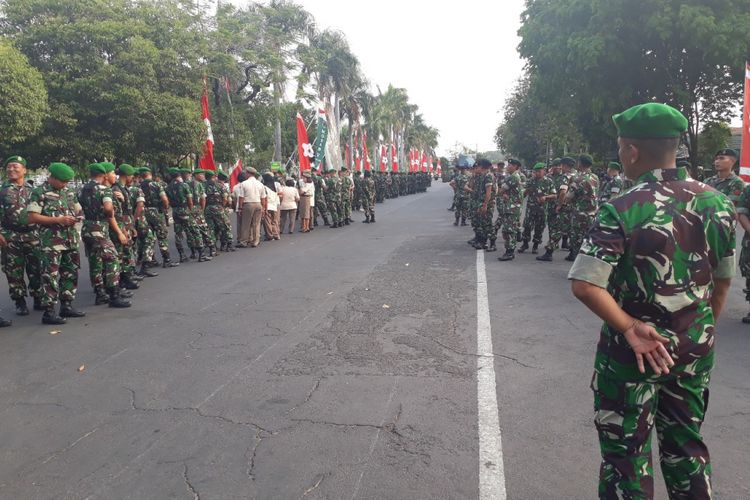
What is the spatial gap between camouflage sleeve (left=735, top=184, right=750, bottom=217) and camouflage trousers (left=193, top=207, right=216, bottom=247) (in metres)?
8.81

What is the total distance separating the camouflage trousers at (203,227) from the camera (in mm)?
10969

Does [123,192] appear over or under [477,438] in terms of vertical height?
over

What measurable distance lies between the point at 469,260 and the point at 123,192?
570 cm

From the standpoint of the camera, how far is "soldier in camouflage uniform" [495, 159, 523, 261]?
32.9 ft

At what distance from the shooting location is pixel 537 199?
33.6 ft

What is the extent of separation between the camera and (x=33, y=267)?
6.95m

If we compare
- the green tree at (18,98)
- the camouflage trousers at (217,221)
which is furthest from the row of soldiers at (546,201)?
the green tree at (18,98)

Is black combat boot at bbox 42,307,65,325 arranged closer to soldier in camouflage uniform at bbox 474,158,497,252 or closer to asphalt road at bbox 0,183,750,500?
asphalt road at bbox 0,183,750,500

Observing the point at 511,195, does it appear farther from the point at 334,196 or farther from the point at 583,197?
the point at 334,196

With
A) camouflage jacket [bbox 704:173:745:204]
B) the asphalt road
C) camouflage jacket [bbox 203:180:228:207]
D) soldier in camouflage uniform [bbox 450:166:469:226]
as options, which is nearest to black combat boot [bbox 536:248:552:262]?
the asphalt road

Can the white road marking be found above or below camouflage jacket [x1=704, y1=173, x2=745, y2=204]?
below

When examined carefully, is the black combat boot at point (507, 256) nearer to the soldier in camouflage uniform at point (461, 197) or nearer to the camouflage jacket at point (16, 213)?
the soldier in camouflage uniform at point (461, 197)

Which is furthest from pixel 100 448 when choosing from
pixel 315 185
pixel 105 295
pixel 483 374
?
pixel 315 185

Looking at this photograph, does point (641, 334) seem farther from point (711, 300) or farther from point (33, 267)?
point (33, 267)
